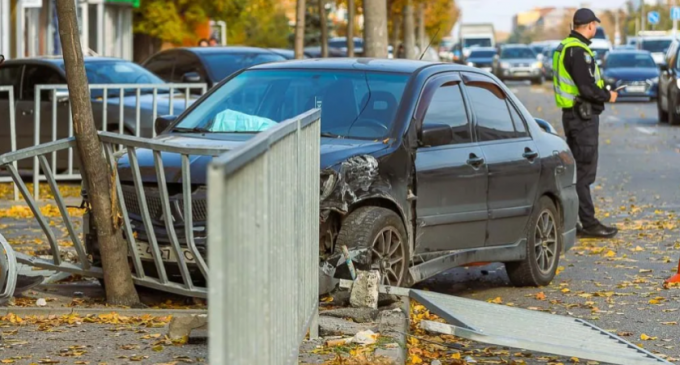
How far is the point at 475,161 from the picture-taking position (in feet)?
29.5

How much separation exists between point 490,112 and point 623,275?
1.67m

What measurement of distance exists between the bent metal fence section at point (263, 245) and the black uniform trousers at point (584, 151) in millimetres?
6684

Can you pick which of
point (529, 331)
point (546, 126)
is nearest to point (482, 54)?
point (546, 126)

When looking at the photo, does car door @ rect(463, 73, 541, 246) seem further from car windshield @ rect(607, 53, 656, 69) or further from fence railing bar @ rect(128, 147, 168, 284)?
car windshield @ rect(607, 53, 656, 69)

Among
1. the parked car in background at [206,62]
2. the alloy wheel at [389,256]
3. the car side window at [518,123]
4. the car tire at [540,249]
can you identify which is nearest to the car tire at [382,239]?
the alloy wheel at [389,256]

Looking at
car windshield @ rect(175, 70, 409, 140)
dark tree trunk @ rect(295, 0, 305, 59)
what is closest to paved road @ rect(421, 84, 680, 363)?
car windshield @ rect(175, 70, 409, 140)

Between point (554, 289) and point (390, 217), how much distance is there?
206 centimetres

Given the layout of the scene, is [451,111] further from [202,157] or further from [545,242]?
[202,157]

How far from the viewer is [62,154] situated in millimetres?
15656

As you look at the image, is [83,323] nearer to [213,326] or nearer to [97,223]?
[97,223]

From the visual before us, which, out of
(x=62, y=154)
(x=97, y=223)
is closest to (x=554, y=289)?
(x=97, y=223)

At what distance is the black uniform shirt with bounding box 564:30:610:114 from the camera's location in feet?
40.7

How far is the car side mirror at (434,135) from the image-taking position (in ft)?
27.9

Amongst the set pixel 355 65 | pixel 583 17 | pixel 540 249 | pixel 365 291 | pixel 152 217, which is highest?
pixel 583 17
